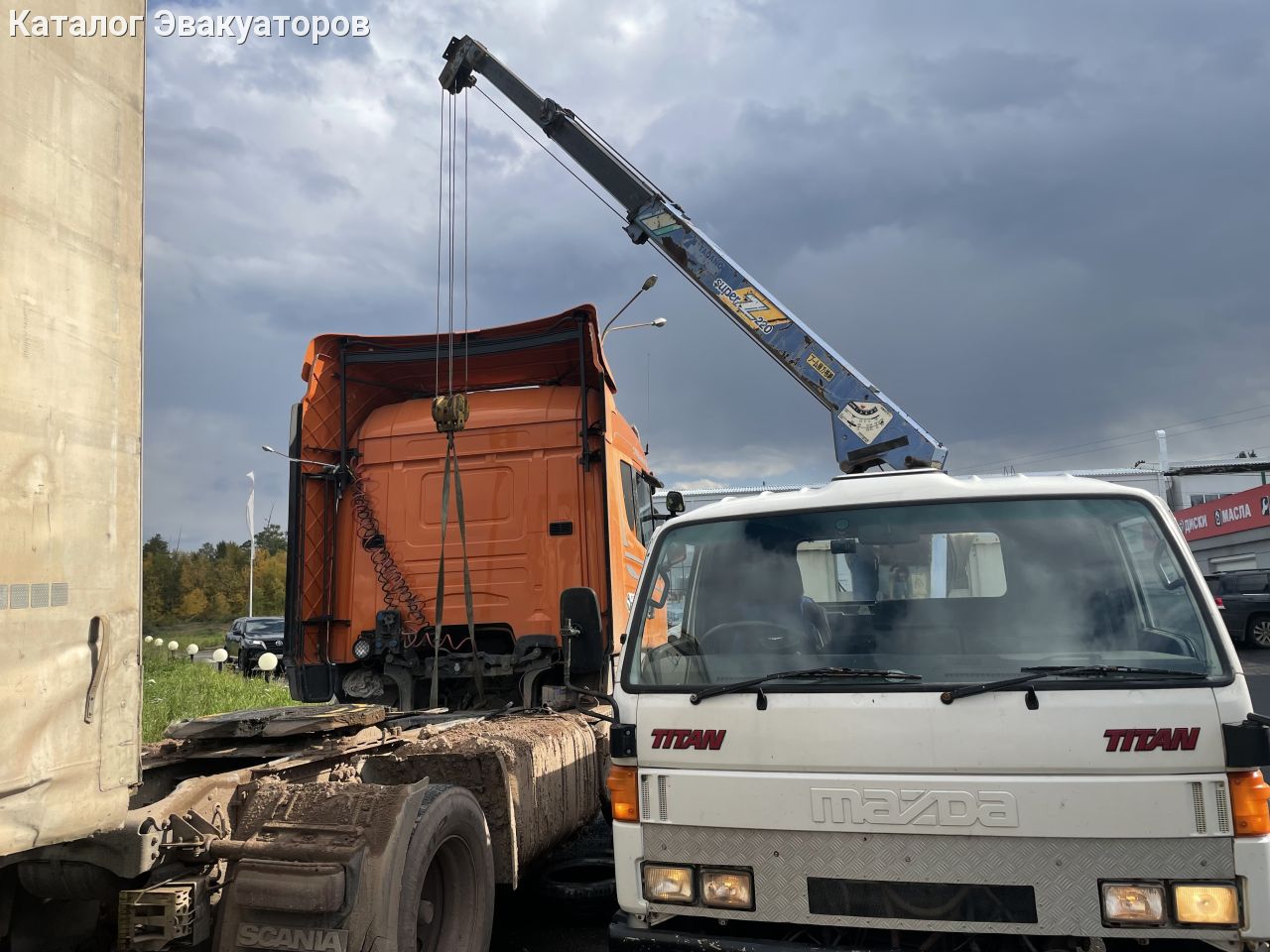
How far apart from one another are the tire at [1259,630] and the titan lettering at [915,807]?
2091 cm

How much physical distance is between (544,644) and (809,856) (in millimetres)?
3408

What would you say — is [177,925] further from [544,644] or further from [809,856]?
[544,644]

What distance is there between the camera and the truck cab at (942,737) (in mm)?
2623

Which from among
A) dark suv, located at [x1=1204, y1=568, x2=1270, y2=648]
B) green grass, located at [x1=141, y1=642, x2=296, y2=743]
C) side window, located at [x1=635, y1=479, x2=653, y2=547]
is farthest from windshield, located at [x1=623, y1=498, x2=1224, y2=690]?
dark suv, located at [x1=1204, y1=568, x2=1270, y2=648]

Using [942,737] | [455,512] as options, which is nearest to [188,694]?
[455,512]

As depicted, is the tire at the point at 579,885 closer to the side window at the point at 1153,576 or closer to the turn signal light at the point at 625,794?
the turn signal light at the point at 625,794

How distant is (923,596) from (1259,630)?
68.4ft

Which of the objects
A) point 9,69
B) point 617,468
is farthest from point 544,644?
point 9,69

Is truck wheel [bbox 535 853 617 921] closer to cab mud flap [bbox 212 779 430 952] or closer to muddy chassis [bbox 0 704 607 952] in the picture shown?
muddy chassis [bbox 0 704 607 952]

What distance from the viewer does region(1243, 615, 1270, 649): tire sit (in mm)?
19750

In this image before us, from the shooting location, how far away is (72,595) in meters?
2.16

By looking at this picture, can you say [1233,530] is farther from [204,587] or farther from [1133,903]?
[204,587]

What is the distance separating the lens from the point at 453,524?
6.49 m

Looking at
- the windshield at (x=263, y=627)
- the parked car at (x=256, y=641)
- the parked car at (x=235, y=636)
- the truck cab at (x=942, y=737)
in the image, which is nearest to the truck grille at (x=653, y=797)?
the truck cab at (x=942, y=737)
